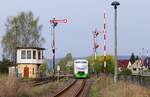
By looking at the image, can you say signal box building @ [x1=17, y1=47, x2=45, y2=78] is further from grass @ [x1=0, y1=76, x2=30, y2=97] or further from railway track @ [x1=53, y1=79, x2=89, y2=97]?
grass @ [x1=0, y1=76, x2=30, y2=97]

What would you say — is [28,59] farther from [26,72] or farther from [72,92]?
[72,92]

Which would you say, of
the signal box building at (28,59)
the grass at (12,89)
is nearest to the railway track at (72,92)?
the grass at (12,89)

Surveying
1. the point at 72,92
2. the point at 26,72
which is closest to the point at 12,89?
the point at 72,92

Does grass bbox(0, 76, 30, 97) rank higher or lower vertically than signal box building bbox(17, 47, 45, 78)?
lower

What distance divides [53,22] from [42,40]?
92.5 feet

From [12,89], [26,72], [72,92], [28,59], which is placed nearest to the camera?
[12,89]

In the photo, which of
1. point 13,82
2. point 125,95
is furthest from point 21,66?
point 125,95

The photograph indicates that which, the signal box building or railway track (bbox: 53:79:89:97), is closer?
railway track (bbox: 53:79:89:97)

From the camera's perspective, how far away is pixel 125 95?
22.0 meters

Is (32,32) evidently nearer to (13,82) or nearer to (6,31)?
(6,31)

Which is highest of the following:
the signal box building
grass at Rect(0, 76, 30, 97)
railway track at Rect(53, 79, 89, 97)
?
the signal box building

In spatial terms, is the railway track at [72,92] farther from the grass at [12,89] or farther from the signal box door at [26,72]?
the signal box door at [26,72]

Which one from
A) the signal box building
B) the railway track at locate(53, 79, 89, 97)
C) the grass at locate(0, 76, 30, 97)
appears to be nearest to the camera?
the grass at locate(0, 76, 30, 97)

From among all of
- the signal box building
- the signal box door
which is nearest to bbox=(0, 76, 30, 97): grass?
the signal box door
